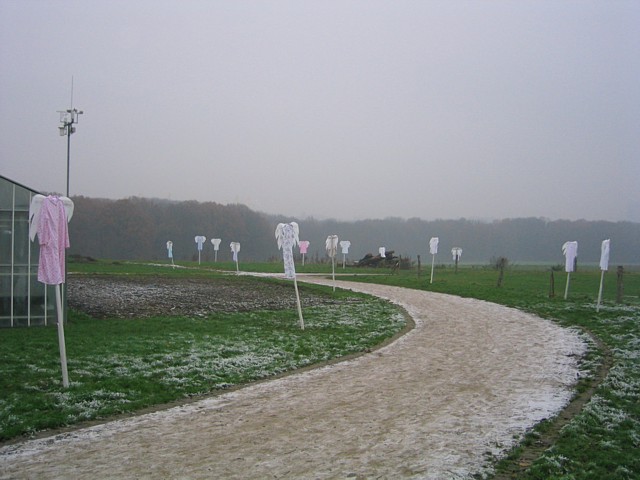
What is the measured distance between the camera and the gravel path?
568cm

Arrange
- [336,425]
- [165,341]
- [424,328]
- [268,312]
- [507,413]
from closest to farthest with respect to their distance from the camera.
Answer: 1. [336,425]
2. [507,413]
3. [165,341]
4. [424,328]
5. [268,312]

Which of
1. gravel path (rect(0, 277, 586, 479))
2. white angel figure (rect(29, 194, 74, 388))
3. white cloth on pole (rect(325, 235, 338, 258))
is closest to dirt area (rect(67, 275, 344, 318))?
white cloth on pole (rect(325, 235, 338, 258))

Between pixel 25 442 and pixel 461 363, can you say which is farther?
pixel 461 363

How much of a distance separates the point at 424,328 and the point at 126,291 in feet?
45.7

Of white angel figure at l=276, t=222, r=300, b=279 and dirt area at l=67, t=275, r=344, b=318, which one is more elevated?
white angel figure at l=276, t=222, r=300, b=279

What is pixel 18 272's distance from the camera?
1518 centimetres

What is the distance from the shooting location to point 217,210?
101125 mm

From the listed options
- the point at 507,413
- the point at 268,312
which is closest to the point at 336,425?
the point at 507,413

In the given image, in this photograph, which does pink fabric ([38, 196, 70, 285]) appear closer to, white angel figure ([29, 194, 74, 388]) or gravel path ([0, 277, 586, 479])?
white angel figure ([29, 194, 74, 388])

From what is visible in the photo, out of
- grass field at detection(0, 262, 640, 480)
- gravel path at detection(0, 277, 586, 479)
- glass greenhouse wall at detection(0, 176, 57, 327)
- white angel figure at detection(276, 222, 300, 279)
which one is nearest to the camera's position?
gravel path at detection(0, 277, 586, 479)

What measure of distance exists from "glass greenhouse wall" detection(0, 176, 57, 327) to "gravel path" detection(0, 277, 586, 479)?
9009mm

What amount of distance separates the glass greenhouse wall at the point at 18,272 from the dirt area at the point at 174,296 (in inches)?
73.5

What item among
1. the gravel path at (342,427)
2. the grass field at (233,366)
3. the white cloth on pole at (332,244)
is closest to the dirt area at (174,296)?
the grass field at (233,366)

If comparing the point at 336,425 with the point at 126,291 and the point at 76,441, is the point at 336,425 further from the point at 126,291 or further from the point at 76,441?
the point at 126,291
